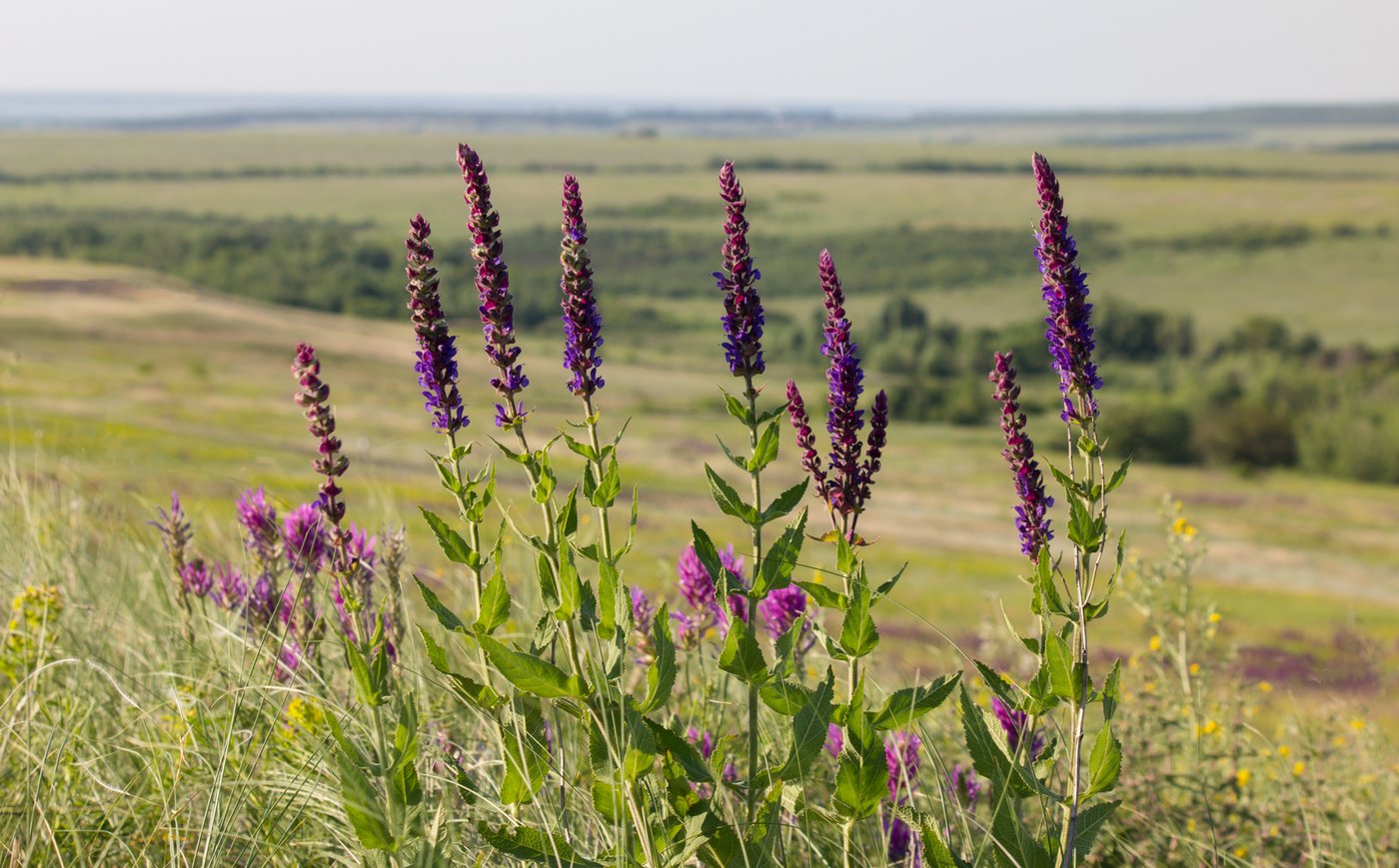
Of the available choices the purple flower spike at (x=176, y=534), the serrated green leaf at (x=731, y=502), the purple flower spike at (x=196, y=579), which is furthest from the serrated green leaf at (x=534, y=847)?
the purple flower spike at (x=196, y=579)

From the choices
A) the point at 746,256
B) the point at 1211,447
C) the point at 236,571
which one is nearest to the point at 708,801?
the point at 746,256

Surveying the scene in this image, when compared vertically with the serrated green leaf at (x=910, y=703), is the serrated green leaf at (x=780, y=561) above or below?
above

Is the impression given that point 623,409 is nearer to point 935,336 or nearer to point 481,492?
point 935,336

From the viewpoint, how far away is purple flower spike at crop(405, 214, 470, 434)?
3.09 m

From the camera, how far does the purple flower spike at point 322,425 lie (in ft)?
10.3

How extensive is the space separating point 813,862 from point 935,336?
153m

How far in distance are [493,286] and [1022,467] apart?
4.67ft

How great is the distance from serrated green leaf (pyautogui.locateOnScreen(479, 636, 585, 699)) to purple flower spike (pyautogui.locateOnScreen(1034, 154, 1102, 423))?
54.7 inches

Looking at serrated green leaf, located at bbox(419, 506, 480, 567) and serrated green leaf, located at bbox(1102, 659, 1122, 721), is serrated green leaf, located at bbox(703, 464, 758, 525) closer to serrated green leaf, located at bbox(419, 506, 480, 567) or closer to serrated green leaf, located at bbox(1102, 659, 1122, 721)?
serrated green leaf, located at bbox(419, 506, 480, 567)

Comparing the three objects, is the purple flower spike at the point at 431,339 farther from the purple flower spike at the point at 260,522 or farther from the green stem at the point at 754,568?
the purple flower spike at the point at 260,522

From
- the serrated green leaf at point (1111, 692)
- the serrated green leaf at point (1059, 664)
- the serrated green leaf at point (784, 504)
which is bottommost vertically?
the serrated green leaf at point (1111, 692)

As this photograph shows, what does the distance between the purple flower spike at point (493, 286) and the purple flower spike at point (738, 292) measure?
A: 54cm

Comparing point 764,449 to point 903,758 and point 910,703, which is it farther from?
point 903,758

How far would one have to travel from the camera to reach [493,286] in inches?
124
